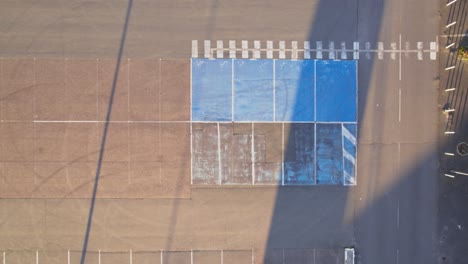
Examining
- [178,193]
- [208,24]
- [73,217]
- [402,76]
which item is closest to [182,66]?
[208,24]

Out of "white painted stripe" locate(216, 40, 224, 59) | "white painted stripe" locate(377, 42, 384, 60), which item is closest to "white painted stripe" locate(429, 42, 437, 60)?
"white painted stripe" locate(377, 42, 384, 60)

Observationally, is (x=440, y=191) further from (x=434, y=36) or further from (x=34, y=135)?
(x=34, y=135)

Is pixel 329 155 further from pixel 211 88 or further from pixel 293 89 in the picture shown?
pixel 211 88

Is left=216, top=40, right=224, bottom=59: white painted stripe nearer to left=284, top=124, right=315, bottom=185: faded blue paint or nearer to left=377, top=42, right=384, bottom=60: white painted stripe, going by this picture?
left=284, top=124, right=315, bottom=185: faded blue paint

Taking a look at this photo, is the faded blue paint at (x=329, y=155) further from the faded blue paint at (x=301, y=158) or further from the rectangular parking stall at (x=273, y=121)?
the faded blue paint at (x=301, y=158)

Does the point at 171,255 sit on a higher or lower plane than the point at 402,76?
lower

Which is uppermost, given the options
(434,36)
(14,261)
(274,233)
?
(434,36)

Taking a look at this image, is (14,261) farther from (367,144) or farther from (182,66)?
(367,144)

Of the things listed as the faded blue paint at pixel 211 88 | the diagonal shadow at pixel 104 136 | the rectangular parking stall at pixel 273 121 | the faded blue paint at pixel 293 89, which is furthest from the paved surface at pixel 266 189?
the faded blue paint at pixel 293 89
